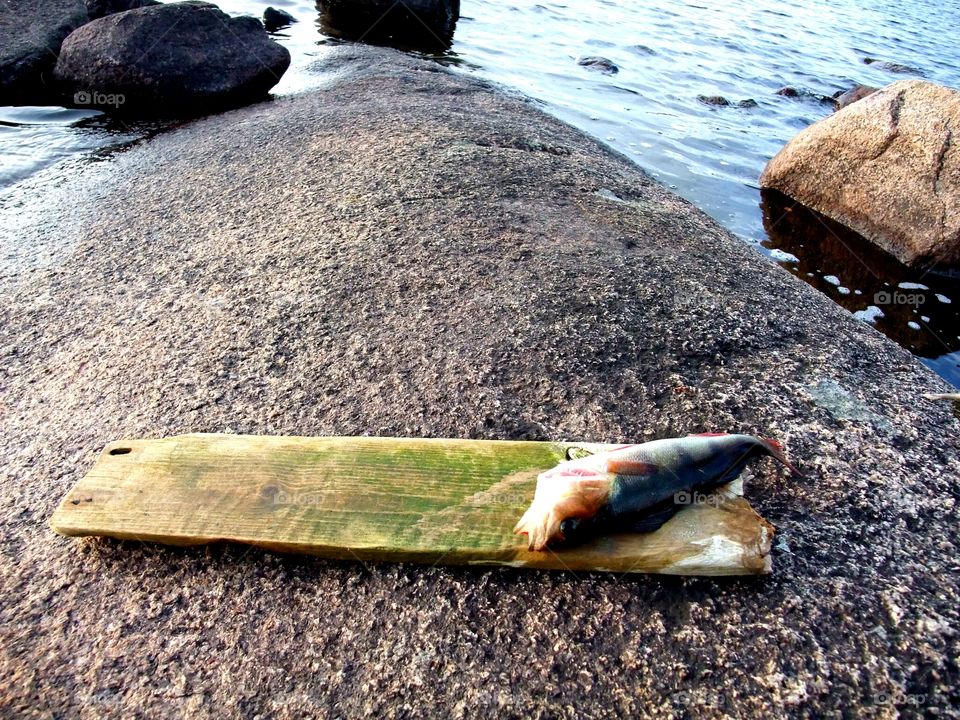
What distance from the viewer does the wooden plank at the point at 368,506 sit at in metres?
2.08

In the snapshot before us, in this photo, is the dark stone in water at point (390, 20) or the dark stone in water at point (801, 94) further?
the dark stone in water at point (390, 20)

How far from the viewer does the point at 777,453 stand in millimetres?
2391

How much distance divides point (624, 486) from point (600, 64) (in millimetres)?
11134

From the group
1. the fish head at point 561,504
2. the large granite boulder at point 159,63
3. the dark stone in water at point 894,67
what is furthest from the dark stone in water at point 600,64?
the fish head at point 561,504

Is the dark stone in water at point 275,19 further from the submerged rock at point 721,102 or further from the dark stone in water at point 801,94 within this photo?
the dark stone in water at point 801,94

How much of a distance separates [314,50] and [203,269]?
288 inches

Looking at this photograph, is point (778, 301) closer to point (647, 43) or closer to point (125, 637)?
point (125, 637)

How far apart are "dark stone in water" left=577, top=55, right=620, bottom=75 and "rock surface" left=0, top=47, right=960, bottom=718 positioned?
7004 millimetres

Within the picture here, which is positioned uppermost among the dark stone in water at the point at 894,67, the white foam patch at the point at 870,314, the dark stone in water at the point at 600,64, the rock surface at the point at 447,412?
the dark stone in water at the point at 600,64

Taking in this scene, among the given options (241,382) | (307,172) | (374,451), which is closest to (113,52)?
(307,172)

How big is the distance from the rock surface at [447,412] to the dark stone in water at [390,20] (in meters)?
7.29

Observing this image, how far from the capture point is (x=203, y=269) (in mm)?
3945

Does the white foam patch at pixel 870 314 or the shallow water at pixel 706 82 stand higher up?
the shallow water at pixel 706 82

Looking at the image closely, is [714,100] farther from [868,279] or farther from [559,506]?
[559,506]
